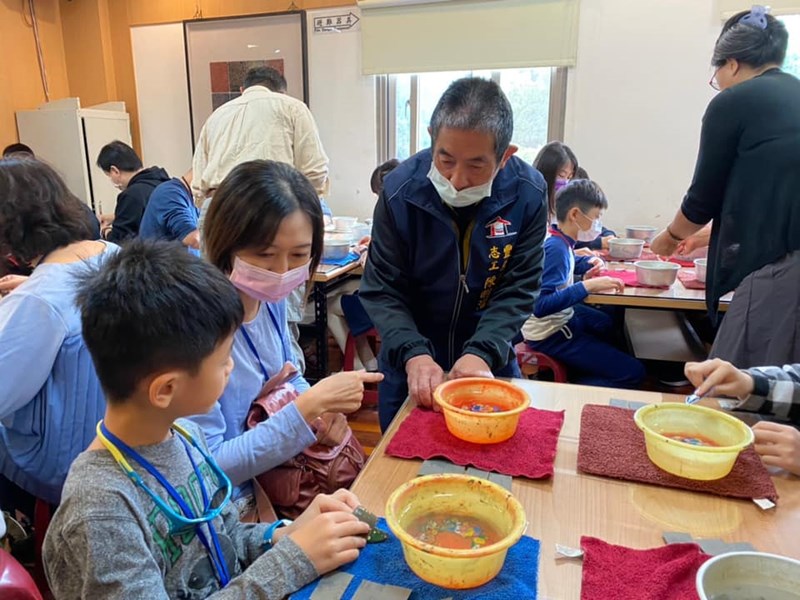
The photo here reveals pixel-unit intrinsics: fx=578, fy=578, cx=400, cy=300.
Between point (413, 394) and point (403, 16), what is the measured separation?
4036mm

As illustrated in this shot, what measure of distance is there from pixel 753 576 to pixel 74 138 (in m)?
5.70

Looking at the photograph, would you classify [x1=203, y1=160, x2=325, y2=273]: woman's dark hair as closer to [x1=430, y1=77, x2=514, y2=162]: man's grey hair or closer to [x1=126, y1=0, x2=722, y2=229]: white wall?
[x1=430, y1=77, x2=514, y2=162]: man's grey hair

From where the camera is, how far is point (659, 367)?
323 centimetres

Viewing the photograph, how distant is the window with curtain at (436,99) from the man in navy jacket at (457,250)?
3.05 m

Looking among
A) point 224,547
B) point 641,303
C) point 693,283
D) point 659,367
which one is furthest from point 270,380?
point 659,367

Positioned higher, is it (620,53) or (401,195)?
(620,53)

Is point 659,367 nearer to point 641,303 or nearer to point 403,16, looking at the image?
point 641,303

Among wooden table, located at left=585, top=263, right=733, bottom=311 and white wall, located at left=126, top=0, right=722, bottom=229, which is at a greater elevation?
white wall, located at left=126, top=0, right=722, bottom=229

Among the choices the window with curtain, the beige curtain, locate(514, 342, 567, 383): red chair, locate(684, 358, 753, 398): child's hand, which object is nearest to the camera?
locate(684, 358, 753, 398): child's hand

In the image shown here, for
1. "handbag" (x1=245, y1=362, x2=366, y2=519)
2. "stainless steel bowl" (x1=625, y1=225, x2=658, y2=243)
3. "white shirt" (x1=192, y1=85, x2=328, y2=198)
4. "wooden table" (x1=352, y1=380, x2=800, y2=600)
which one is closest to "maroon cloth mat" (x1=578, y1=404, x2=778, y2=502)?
"wooden table" (x1=352, y1=380, x2=800, y2=600)

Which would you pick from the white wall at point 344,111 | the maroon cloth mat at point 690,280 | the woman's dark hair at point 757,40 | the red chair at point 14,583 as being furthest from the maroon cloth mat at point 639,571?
the white wall at point 344,111

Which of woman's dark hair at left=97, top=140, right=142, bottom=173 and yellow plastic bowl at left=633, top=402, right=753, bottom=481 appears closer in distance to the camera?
yellow plastic bowl at left=633, top=402, right=753, bottom=481

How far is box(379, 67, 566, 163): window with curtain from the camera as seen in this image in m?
4.50

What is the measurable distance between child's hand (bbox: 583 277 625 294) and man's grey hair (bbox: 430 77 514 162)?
1.43m
